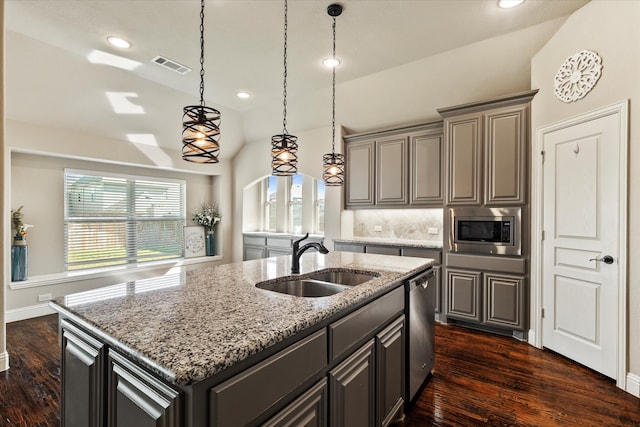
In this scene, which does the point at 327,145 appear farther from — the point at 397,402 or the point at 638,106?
the point at 397,402

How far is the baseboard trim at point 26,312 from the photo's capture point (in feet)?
12.8

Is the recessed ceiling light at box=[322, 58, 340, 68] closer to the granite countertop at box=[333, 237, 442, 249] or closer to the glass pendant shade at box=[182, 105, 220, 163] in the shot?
the glass pendant shade at box=[182, 105, 220, 163]

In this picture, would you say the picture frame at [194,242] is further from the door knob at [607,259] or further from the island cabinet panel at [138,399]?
the door knob at [607,259]

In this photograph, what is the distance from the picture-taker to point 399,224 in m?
4.78

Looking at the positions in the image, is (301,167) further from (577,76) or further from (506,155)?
(577,76)

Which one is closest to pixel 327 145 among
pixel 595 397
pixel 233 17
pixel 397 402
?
pixel 233 17

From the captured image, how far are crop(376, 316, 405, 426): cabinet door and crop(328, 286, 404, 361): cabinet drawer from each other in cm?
9

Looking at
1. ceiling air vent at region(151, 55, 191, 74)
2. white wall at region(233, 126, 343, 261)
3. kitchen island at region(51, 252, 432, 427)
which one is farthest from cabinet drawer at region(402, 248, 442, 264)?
ceiling air vent at region(151, 55, 191, 74)

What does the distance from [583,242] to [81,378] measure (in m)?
3.77

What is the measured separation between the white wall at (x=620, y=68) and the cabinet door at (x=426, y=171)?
4.65ft

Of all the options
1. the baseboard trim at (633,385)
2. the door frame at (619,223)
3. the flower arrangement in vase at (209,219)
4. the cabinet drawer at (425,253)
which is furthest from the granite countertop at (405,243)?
the flower arrangement in vase at (209,219)

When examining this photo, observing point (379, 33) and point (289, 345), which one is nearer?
point (289, 345)

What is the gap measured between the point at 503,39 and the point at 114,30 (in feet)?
13.0

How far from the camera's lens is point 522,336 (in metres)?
3.35
